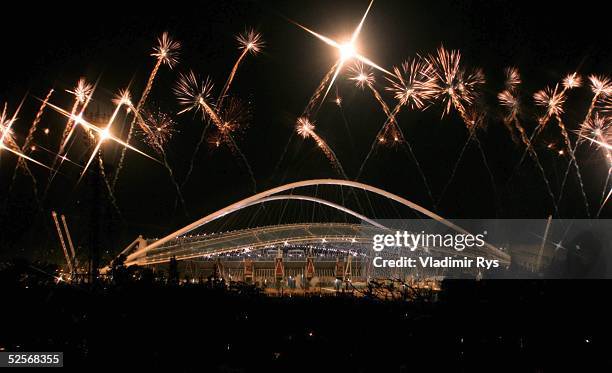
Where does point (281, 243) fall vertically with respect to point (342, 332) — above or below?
above

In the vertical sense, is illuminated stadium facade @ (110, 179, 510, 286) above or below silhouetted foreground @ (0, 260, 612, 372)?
above

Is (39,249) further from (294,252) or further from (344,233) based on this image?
(344,233)

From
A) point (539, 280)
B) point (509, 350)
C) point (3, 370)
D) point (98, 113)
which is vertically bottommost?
point (3, 370)

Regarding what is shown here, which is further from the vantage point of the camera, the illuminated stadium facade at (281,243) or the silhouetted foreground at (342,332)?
the illuminated stadium facade at (281,243)

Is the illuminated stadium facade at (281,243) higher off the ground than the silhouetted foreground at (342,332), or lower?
higher

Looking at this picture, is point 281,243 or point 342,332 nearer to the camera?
point 342,332

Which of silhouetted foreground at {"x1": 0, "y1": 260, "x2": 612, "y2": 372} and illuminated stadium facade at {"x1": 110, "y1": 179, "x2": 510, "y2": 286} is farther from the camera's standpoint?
illuminated stadium facade at {"x1": 110, "y1": 179, "x2": 510, "y2": 286}

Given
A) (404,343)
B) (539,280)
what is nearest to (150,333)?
(404,343)

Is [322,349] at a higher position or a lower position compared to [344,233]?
lower
